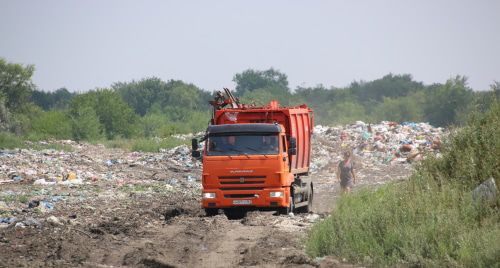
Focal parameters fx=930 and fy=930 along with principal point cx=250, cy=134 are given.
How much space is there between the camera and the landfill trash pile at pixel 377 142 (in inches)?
1693

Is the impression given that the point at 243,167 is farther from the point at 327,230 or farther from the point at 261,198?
the point at 327,230

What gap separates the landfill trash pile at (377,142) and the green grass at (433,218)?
21721 mm

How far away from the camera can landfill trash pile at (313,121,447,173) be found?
141 feet

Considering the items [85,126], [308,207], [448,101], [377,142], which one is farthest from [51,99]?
[308,207]

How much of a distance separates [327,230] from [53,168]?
21145 mm

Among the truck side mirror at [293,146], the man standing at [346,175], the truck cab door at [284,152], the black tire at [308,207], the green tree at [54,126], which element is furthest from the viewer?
the green tree at [54,126]

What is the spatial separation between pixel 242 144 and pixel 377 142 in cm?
2701

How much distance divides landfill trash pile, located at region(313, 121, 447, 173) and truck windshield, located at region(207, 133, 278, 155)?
20.1m

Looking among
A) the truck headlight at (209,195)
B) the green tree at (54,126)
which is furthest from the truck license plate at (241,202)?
the green tree at (54,126)

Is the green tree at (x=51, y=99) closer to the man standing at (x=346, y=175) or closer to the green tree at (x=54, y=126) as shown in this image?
the green tree at (x=54, y=126)

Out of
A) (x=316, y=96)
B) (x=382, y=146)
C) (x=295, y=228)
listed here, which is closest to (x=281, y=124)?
(x=295, y=228)

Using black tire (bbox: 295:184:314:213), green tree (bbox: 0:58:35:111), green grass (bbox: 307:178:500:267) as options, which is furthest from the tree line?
green grass (bbox: 307:178:500:267)

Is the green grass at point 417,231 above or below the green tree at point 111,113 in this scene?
below

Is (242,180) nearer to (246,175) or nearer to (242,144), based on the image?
(246,175)
